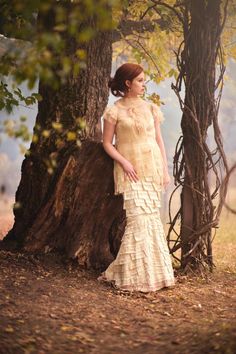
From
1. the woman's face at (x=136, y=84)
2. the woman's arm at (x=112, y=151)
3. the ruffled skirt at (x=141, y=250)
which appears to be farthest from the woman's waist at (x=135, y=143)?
the woman's face at (x=136, y=84)

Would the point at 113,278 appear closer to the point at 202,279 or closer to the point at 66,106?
the point at 202,279

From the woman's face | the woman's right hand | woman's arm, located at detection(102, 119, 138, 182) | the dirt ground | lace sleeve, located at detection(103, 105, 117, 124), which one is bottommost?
the dirt ground

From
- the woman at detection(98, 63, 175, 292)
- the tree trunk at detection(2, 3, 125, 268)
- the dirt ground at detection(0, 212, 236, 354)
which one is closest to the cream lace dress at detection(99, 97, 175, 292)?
the woman at detection(98, 63, 175, 292)

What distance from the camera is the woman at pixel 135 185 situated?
449 centimetres

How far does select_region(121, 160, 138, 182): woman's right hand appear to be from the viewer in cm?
450

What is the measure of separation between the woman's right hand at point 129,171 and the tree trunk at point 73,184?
29 centimetres

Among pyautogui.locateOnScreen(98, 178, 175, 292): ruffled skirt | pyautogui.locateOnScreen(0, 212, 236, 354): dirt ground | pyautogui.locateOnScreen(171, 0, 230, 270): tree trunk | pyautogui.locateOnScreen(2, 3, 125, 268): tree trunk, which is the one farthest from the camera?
pyautogui.locateOnScreen(171, 0, 230, 270): tree trunk

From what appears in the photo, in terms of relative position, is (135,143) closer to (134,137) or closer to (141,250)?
(134,137)

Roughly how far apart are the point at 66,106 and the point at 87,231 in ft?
4.20

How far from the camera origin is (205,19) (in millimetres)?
5141

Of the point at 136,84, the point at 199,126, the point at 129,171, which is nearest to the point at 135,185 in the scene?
the point at 129,171

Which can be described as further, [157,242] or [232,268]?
[232,268]

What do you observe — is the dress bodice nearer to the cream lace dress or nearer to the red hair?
the cream lace dress

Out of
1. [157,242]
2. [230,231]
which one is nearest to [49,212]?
[157,242]
